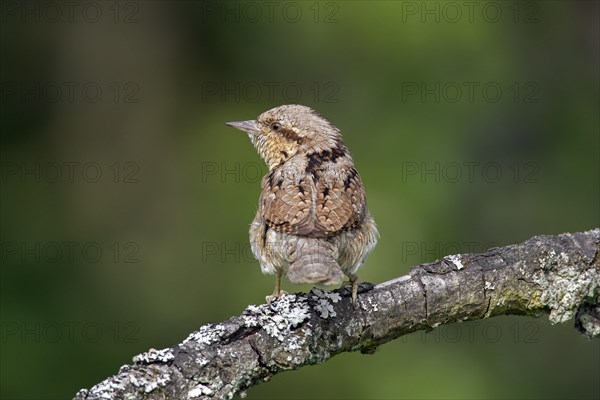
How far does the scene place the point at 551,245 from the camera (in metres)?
4.50

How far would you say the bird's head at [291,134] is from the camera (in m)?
5.71

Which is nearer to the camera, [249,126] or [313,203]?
[313,203]

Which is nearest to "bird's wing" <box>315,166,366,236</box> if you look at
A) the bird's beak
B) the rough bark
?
the rough bark

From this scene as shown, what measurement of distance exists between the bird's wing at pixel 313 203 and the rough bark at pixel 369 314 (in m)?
0.44

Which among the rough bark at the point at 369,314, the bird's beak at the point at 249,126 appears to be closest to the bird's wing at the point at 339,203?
the rough bark at the point at 369,314

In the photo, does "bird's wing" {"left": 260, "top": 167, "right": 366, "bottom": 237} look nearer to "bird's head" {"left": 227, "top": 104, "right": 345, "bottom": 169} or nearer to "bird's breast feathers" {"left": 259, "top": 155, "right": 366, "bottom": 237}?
"bird's breast feathers" {"left": 259, "top": 155, "right": 366, "bottom": 237}

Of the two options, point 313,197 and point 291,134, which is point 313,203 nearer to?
point 313,197

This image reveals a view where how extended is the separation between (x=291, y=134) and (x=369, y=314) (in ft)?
6.67

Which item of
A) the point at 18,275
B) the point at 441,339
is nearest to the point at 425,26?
the point at 441,339

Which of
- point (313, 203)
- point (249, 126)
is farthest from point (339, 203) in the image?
point (249, 126)

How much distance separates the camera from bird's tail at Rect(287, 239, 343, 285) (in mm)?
3926

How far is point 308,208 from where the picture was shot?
15.4 feet

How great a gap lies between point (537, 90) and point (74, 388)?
5.41m

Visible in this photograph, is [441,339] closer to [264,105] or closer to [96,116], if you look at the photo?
[264,105]
